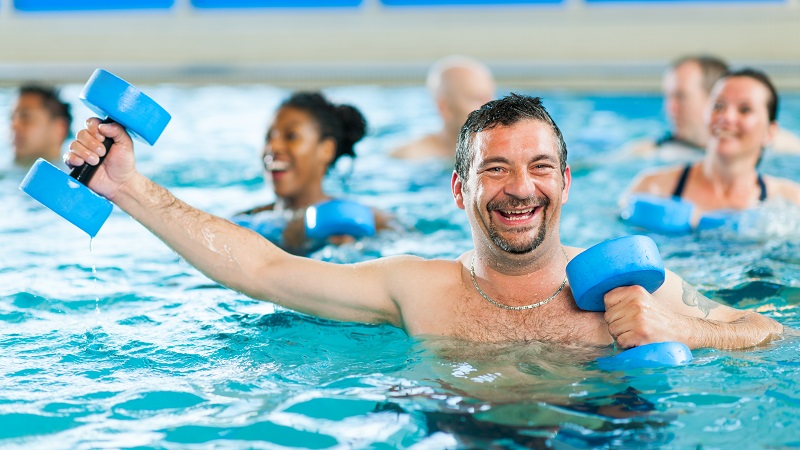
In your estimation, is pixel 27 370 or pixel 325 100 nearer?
pixel 27 370

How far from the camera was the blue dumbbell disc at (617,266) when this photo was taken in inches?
131

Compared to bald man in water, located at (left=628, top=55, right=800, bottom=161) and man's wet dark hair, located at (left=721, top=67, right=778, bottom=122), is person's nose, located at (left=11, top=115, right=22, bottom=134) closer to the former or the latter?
bald man in water, located at (left=628, top=55, right=800, bottom=161)

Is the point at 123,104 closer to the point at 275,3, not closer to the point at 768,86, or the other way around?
the point at 768,86

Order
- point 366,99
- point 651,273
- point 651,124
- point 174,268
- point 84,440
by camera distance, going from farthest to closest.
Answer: point 366,99 < point 651,124 < point 174,268 < point 651,273 < point 84,440

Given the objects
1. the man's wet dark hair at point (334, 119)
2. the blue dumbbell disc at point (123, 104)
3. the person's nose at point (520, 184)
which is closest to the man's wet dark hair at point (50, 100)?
the man's wet dark hair at point (334, 119)

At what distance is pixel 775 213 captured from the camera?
5918 mm

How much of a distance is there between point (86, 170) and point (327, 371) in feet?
3.61

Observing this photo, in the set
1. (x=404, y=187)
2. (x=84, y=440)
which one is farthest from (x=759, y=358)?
(x=404, y=187)

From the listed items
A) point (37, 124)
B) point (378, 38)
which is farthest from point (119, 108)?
point (378, 38)

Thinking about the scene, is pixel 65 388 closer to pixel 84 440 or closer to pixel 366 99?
pixel 84 440

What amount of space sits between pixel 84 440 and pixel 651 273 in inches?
74.7

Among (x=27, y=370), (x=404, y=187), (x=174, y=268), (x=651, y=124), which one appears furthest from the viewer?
(x=651, y=124)

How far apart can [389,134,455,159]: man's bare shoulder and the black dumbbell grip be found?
4.98m

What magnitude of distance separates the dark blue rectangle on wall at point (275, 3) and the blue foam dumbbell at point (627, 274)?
1109cm
